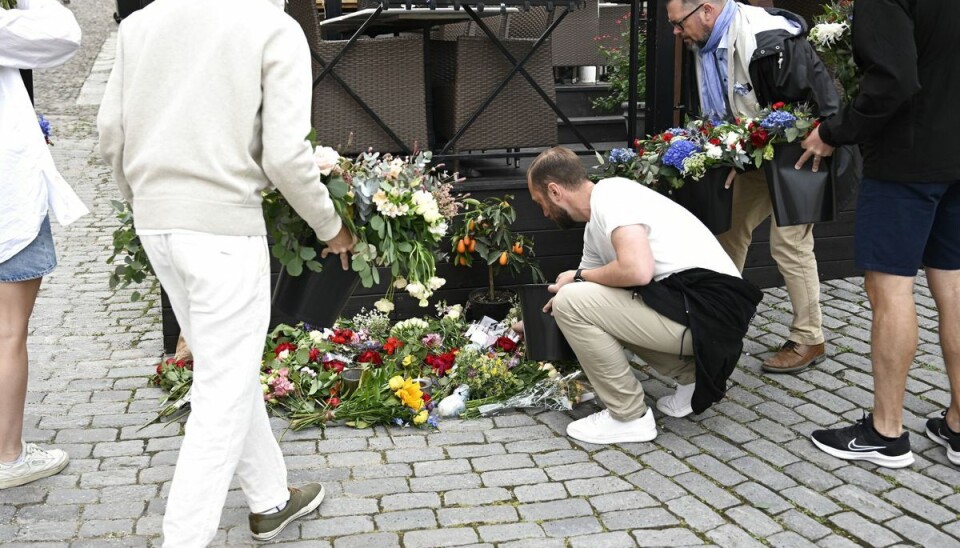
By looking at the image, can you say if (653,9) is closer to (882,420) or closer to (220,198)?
(882,420)

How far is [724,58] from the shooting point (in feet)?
15.0

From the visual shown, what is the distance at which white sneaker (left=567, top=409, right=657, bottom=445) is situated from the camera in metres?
3.98

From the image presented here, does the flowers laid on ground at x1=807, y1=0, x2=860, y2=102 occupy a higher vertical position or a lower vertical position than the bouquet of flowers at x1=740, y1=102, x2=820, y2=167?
higher

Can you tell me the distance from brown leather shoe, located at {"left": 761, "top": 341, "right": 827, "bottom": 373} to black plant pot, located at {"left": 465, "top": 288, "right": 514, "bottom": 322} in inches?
51.7

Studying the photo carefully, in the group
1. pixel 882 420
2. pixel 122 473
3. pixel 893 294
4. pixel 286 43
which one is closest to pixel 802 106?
pixel 893 294

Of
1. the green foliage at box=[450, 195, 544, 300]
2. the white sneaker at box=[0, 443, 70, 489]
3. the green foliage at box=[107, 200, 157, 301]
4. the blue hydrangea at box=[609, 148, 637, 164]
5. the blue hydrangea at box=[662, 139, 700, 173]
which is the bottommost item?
the white sneaker at box=[0, 443, 70, 489]

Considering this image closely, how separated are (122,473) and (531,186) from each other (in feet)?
6.41

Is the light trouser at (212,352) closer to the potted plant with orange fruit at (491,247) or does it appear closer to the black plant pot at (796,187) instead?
the potted plant with orange fruit at (491,247)

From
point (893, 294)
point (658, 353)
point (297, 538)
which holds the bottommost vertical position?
point (297, 538)

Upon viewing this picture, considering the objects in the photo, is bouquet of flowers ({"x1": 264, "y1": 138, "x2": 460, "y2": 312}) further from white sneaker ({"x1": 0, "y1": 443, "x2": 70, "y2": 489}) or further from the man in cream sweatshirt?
white sneaker ({"x1": 0, "y1": 443, "x2": 70, "y2": 489})

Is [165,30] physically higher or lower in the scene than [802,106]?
higher

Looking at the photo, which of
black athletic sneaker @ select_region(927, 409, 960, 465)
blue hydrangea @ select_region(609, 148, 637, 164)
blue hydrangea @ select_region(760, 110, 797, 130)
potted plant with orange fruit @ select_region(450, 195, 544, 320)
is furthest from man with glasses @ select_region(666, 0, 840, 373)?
potted plant with orange fruit @ select_region(450, 195, 544, 320)

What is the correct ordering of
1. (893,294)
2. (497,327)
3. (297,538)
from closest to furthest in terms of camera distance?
1. (297,538)
2. (893,294)
3. (497,327)

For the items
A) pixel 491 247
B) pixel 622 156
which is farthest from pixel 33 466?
pixel 622 156
